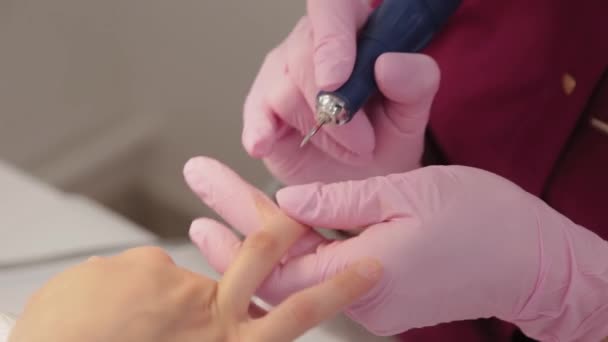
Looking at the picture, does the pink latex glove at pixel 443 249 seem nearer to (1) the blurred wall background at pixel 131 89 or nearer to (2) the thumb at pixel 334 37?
(2) the thumb at pixel 334 37

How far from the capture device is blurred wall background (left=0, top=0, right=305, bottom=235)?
1045mm

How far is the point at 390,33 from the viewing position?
21.0 inches

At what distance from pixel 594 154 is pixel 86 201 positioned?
48 cm

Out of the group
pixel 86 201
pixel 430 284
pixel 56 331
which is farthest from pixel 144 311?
pixel 86 201

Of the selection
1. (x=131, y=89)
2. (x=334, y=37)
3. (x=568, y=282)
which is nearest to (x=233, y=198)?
(x=334, y=37)

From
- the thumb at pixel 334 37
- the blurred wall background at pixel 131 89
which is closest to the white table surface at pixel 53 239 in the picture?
the thumb at pixel 334 37

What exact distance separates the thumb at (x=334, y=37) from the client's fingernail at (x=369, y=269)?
0.48 ft

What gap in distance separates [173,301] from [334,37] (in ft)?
0.82

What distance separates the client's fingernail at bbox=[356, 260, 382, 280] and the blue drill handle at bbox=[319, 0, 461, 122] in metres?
0.13

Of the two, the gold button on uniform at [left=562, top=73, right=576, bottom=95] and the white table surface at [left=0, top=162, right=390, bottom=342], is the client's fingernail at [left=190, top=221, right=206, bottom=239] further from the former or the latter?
the gold button on uniform at [left=562, top=73, right=576, bottom=95]

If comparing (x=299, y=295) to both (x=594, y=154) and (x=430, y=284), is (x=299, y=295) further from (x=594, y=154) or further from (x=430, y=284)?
(x=594, y=154)

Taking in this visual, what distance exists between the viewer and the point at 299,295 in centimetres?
41

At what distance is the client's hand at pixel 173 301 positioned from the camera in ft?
1.17

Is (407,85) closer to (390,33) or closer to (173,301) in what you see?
(390,33)
